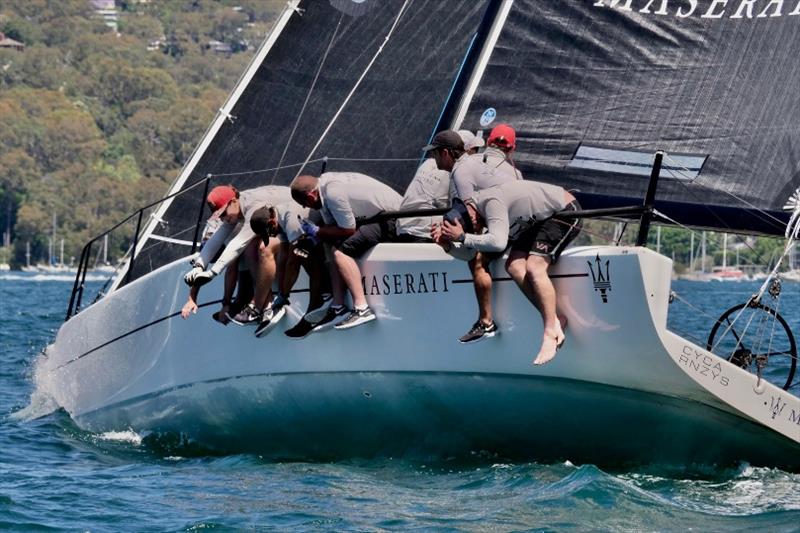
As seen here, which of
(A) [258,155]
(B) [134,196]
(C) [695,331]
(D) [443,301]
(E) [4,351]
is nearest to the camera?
(D) [443,301]

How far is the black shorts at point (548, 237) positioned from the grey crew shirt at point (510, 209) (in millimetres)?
31

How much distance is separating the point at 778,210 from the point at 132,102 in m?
123

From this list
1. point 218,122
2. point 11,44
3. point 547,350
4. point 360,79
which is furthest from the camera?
point 11,44

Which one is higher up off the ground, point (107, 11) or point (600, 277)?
point (107, 11)

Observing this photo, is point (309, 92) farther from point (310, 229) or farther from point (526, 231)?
point (526, 231)

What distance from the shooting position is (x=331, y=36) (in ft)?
39.5

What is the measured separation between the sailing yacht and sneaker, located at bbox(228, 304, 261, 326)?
0.54 ft

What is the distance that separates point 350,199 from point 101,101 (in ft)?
408

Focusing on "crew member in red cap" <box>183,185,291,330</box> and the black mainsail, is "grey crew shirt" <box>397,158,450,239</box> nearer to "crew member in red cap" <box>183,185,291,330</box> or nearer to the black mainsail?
the black mainsail

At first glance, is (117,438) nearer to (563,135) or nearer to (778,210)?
(563,135)

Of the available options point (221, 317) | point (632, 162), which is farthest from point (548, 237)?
point (221, 317)

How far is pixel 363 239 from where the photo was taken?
8.70 metres

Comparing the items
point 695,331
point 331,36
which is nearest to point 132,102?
point 695,331

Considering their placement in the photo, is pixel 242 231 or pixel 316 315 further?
pixel 242 231
